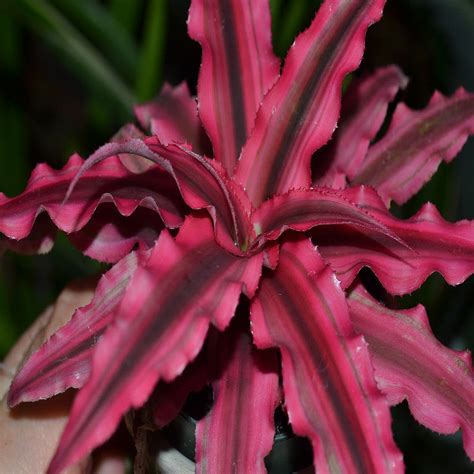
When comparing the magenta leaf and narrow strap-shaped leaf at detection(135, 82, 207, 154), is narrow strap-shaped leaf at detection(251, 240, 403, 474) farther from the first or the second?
narrow strap-shaped leaf at detection(135, 82, 207, 154)

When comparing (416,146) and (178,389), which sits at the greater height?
(416,146)

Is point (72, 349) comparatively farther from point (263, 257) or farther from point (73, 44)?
point (73, 44)

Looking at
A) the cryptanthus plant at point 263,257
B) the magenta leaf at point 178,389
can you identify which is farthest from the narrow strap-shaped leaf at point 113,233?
the magenta leaf at point 178,389

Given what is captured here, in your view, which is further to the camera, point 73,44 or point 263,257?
point 73,44

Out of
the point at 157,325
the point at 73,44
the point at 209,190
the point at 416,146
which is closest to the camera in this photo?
the point at 157,325

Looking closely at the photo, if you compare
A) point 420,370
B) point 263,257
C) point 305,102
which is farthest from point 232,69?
point 420,370

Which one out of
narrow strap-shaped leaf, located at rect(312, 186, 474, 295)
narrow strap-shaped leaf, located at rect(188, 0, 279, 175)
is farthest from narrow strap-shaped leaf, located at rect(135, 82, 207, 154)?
narrow strap-shaped leaf, located at rect(312, 186, 474, 295)

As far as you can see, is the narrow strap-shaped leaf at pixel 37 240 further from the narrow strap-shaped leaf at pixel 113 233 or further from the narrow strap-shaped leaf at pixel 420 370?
the narrow strap-shaped leaf at pixel 420 370
